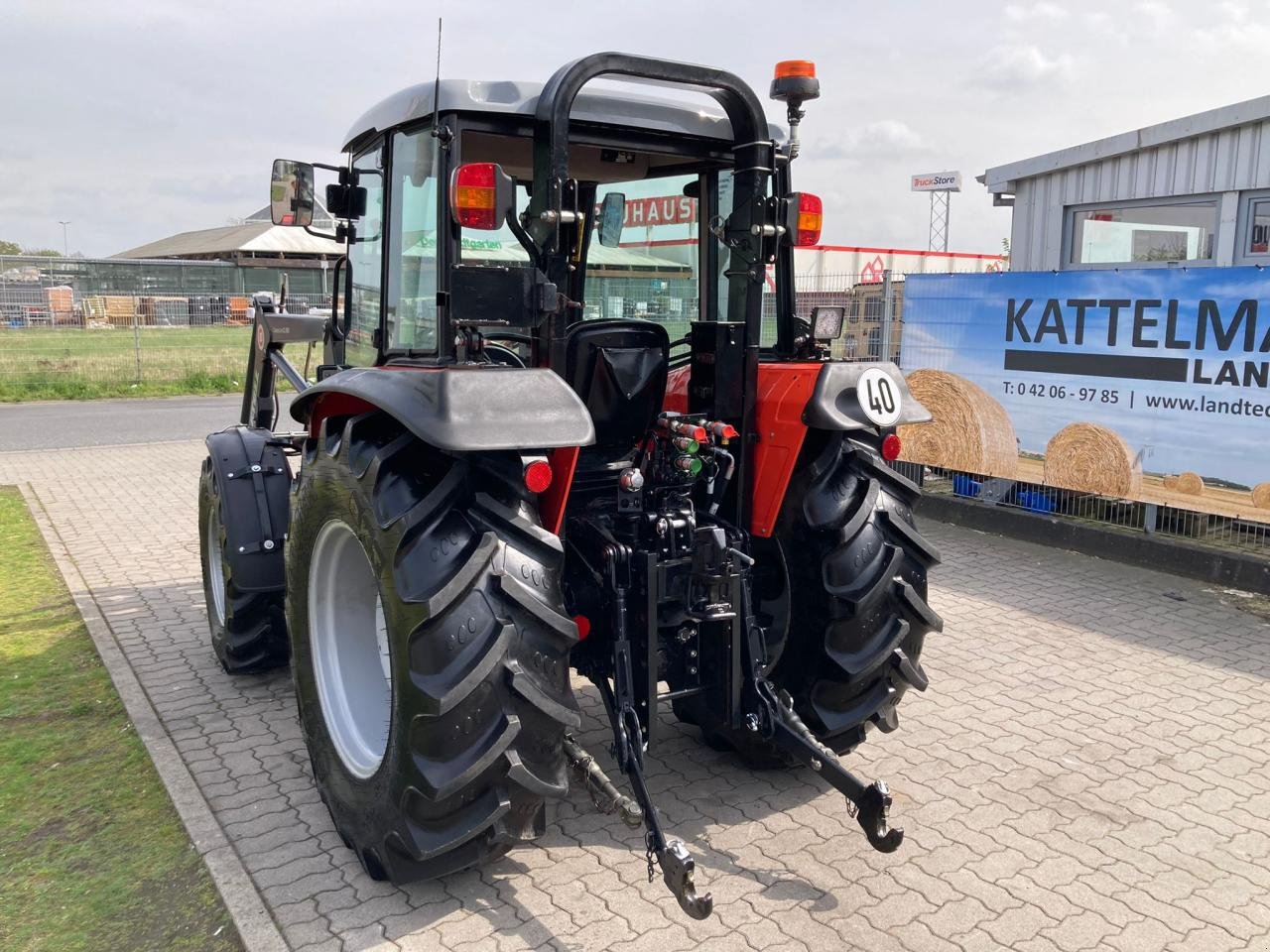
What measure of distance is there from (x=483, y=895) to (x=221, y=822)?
1.09 m

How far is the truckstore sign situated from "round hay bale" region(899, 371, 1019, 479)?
1cm

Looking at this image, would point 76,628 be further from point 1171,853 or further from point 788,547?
point 1171,853

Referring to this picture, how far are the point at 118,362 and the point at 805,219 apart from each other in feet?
58.6

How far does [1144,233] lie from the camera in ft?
32.5

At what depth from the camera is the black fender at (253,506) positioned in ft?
15.0

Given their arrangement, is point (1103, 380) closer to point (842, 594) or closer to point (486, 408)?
point (842, 594)

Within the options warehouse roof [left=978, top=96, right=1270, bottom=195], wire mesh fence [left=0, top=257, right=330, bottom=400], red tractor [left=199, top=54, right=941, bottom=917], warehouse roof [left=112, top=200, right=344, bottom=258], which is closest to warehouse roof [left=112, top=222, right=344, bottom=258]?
warehouse roof [left=112, top=200, right=344, bottom=258]

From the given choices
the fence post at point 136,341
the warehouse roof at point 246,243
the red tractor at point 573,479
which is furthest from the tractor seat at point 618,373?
the warehouse roof at point 246,243

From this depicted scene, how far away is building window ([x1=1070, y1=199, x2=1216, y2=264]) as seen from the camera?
30.7 feet

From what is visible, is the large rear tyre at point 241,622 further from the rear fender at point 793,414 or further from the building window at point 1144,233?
the building window at point 1144,233

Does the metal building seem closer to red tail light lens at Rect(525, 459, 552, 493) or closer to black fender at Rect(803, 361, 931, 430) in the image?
black fender at Rect(803, 361, 931, 430)

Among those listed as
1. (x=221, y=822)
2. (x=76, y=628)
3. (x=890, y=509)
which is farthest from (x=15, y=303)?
(x=890, y=509)

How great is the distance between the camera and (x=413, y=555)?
2.76 m

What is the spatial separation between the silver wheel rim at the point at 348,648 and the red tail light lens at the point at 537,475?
0.83m
